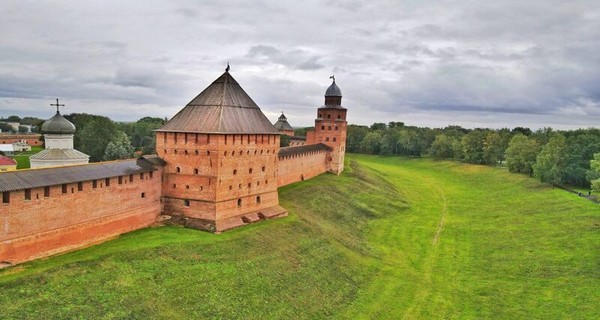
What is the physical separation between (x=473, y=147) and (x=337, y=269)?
191ft

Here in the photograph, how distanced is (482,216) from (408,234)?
10.7m

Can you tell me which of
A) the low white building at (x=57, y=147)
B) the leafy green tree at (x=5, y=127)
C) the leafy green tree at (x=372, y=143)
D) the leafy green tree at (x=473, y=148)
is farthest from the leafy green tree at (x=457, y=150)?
the leafy green tree at (x=5, y=127)

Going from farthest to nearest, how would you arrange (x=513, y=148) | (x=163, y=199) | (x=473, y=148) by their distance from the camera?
(x=473, y=148), (x=513, y=148), (x=163, y=199)

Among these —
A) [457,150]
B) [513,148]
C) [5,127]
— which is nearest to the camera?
[513,148]

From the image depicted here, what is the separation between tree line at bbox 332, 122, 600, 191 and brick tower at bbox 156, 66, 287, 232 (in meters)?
24.3

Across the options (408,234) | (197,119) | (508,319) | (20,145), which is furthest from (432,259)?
(20,145)

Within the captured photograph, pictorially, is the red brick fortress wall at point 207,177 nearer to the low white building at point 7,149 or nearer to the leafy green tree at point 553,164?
the leafy green tree at point 553,164

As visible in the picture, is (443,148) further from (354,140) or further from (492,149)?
(354,140)

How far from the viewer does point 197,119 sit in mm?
25016

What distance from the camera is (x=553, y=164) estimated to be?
48.9 meters

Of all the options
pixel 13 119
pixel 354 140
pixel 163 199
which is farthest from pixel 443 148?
pixel 13 119

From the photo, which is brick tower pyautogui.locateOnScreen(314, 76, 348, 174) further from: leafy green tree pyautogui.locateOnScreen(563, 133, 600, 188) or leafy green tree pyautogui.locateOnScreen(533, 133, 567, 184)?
leafy green tree pyautogui.locateOnScreen(563, 133, 600, 188)

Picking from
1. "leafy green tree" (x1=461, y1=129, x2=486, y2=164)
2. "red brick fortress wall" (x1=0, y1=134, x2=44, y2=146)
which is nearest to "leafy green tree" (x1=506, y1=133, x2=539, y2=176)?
"leafy green tree" (x1=461, y1=129, x2=486, y2=164)

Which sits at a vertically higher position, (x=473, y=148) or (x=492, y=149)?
(x=492, y=149)
